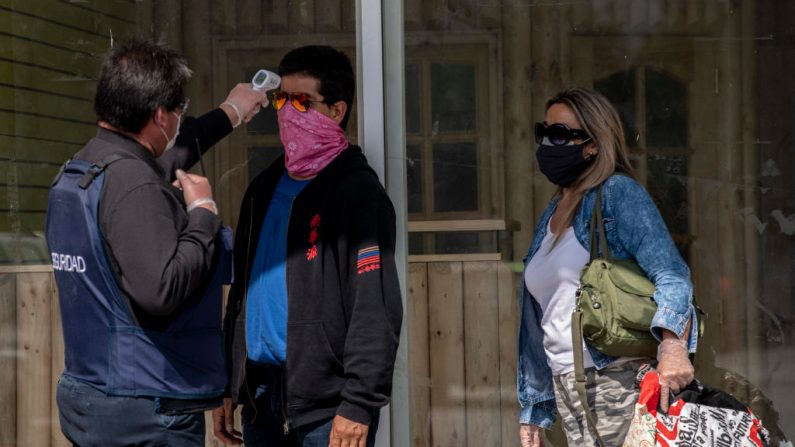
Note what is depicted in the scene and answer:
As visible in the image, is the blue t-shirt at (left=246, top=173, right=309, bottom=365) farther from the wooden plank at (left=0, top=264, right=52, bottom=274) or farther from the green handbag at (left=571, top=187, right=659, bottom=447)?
the wooden plank at (left=0, top=264, right=52, bottom=274)

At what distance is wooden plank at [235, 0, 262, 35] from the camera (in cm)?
408

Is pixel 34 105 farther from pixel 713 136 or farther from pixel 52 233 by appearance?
pixel 713 136

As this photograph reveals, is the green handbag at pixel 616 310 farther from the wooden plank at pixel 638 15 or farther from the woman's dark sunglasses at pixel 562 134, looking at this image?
the wooden plank at pixel 638 15

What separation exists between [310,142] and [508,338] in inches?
61.7

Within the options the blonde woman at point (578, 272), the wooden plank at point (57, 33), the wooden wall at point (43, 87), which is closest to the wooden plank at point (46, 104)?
the wooden wall at point (43, 87)

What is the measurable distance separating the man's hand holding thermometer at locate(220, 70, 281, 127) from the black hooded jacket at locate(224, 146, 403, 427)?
1.74ft

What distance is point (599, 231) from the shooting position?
2.77 meters

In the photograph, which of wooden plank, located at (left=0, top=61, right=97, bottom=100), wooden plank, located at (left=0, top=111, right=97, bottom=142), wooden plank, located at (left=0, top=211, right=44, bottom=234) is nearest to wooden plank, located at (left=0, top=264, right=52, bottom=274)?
wooden plank, located at (left=0, top=211, right=44, bottom=234)

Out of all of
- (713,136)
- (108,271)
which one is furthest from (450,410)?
(108,271)

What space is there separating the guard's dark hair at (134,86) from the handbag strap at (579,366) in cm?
119

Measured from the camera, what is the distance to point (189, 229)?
243 centimetres

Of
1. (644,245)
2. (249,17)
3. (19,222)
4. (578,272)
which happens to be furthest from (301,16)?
(644,245)

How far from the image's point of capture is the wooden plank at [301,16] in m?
4.04

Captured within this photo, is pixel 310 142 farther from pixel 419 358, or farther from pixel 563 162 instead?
pixel 419 358
